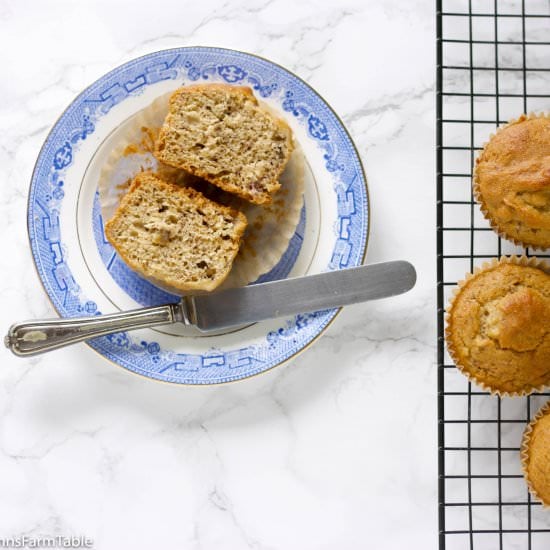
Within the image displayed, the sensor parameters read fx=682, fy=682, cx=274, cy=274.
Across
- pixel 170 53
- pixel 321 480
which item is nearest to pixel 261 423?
pixel 321 480

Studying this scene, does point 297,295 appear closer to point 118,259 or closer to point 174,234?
point 174,234

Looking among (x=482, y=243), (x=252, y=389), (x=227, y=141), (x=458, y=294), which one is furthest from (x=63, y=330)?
(x=482, y=243)

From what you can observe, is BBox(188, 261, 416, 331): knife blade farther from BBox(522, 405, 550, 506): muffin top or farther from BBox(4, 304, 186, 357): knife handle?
BBox(522, 405, 550, 506): muffin top

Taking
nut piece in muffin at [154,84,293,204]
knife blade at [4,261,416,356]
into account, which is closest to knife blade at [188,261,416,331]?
knife blade at [4,261,416,356]

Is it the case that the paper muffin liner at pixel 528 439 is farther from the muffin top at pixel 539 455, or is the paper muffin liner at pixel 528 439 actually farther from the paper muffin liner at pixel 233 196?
the paper muffin liner at pixel 233 196

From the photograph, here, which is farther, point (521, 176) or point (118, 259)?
point (118, 259)

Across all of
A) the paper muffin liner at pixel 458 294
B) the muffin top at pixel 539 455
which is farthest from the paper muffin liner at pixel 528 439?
the paper muffin liner at pixel 458 294
